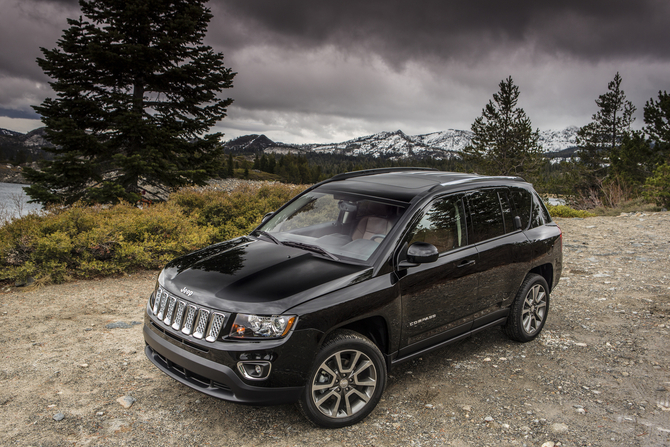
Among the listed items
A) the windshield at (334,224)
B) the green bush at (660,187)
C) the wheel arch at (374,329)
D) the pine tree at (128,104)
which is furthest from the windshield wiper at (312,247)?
the green bush at (660,187)

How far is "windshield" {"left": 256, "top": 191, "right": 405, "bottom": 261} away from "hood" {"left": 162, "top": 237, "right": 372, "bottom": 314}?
0.23 metres

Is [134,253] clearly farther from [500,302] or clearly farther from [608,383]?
[608,383]

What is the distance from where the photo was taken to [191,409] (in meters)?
3.30

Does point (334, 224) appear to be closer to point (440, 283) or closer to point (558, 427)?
point (440, 283)

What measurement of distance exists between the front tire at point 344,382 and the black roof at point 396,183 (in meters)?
1.42

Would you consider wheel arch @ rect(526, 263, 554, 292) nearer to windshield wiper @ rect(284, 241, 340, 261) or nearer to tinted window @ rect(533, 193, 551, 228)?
tinted window @ rect(533, 193, 551, 228)

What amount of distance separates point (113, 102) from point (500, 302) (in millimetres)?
13537

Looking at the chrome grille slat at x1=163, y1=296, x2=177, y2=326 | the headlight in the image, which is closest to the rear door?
the headlight

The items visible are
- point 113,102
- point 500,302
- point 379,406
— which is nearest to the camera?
point 379,406

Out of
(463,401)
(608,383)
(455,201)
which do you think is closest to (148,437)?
(463,401)

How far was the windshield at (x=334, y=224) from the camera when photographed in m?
3.54

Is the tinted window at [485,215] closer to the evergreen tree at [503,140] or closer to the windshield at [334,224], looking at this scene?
the windshield at [334,224]

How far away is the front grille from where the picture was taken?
279 centimetres

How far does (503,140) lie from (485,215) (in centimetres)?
3513
